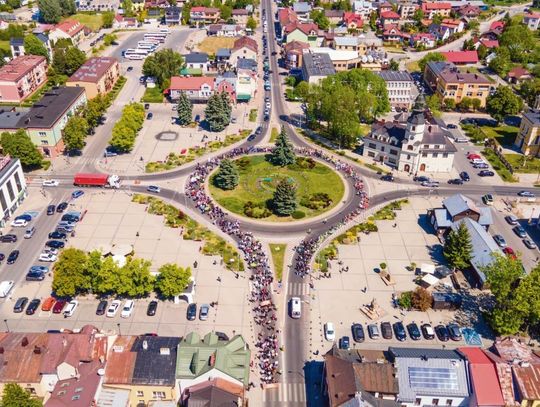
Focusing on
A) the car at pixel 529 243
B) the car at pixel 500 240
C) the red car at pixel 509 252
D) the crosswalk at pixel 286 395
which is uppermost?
the red car at pixel 509 252

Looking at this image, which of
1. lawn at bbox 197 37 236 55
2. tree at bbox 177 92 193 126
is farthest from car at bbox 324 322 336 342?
lawn at bbox 197 37 236 55

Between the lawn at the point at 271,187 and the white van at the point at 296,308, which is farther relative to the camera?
the lawn at the point at 271,187

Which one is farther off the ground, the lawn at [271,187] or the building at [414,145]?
the building at [414,145]

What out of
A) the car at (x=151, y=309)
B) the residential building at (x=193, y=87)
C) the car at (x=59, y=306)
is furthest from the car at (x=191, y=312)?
the residential building at (x=193, y=87)

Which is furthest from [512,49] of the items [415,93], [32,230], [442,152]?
[32,230]

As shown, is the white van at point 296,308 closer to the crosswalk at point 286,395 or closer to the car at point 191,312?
the crosswalk at point 286,395

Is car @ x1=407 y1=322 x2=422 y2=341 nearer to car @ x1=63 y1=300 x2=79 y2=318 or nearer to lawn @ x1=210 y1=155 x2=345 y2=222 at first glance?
lawn @ x1=210 y1=155 x2=345 y2=222

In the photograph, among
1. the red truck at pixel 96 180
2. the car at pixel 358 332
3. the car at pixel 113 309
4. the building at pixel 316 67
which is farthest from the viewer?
the building at pixel 316 67

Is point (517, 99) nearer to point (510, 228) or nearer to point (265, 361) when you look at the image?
point (510, 228)

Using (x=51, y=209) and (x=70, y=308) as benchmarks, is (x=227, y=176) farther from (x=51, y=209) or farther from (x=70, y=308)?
(x=70, y=308)
